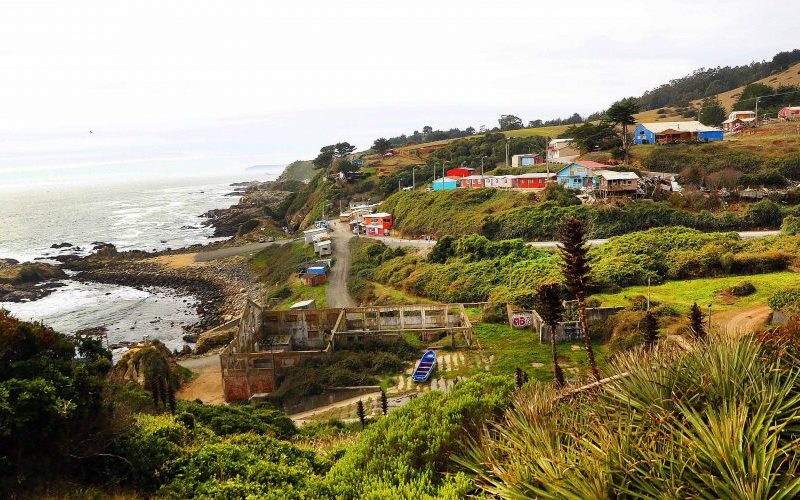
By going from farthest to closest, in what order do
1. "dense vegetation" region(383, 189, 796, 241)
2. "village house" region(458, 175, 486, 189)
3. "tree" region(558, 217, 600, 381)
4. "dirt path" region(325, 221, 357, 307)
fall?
"village house" region(458, 175, 486, 189) < "dirt path" region(325, 221, 357, 307) < "dense vegetation" region(383, 189, 796, 241) < "tree" region(558, 217, 600, 381)

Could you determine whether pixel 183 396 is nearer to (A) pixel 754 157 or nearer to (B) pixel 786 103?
(A) pixel 754 157

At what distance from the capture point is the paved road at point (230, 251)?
189 ft

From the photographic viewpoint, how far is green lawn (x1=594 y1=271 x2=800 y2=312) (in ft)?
73.0

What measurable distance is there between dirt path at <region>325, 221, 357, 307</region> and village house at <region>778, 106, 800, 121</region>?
5187 centimetres

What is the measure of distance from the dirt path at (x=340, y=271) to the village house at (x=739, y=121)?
46336 mm

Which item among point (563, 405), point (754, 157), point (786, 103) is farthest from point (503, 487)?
point (786, 103)

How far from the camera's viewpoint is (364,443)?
25.3 ft

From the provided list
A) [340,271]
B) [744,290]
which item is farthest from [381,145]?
[744,290]

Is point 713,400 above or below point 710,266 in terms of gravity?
above

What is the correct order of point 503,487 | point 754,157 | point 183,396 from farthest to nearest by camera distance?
1. point 754,157
2. point 183,396
3. point 503,487

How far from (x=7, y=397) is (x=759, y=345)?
11.4m

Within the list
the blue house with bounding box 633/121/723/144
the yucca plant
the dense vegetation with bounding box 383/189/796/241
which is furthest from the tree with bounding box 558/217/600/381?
the blue house with bounding box 633/121/723/144

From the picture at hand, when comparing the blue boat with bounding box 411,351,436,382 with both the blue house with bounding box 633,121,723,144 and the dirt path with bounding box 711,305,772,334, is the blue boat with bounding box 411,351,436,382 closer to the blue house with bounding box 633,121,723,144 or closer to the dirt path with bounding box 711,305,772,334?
the dirt path with bounding box 711,305,772,334

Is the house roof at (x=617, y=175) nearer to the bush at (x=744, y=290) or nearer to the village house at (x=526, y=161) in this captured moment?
the bush at (x=744, y=290)
